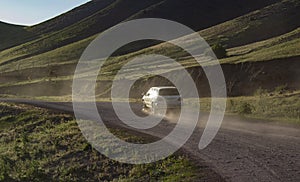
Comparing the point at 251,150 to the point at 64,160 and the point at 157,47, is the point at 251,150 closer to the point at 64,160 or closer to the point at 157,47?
the point at 64,160

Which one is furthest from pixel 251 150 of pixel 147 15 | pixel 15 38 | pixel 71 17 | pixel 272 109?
pixel 15 38

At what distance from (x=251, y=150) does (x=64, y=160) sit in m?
6.23

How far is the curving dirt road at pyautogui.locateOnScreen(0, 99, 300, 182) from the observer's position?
34.3ft

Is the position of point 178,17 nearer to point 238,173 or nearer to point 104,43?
point 104,43

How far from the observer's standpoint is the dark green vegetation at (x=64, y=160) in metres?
11.7

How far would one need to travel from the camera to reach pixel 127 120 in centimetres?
2302

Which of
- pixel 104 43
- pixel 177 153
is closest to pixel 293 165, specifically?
pixel 177 153

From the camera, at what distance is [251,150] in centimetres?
1323

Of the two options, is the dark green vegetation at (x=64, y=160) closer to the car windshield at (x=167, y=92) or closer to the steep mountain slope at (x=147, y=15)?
the car windshield at (x=167, y=92)

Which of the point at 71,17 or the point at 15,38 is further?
the point at 15,38

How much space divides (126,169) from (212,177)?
2.98 meters

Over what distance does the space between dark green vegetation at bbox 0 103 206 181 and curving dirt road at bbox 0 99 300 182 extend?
0.84 m

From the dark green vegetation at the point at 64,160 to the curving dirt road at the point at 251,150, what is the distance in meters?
0.84

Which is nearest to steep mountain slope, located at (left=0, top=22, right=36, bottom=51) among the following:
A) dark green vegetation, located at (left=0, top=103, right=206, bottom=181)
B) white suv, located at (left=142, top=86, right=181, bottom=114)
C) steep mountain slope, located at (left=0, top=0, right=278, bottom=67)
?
steep mountain slope, located at (left=0, top=0, right=278, bottom=67)
